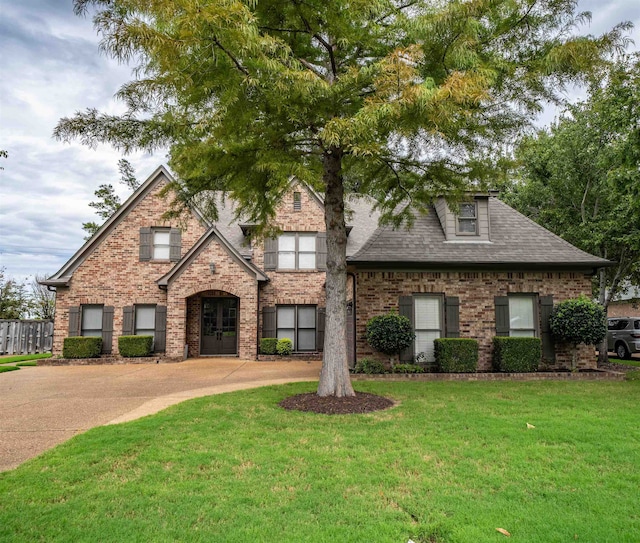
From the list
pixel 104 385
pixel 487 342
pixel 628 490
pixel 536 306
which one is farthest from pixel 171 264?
pixel 628 490

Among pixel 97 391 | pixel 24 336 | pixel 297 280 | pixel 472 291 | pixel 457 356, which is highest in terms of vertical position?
pixel 297 280

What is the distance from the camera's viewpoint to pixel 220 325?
16922 mm

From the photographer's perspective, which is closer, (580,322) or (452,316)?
(580,322)

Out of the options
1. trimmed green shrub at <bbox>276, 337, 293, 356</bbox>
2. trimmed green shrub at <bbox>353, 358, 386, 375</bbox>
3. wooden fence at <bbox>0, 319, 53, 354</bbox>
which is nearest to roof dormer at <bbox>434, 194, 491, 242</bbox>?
trimmed green shrub at <bbox>353, 358, 386, 375</bbox>

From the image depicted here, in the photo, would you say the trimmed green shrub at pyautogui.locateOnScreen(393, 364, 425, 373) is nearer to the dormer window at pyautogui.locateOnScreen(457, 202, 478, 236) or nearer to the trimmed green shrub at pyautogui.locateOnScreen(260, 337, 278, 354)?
the dormer window at pyautogui.locateOnScreen(457, 202, 478, 236)

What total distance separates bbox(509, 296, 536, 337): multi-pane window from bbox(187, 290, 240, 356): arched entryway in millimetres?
9808

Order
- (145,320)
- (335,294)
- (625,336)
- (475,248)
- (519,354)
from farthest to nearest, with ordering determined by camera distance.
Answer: (625,336), (145,320), (475,248), (519,354), (335,294)

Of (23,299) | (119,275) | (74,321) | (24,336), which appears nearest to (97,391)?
(74,321)

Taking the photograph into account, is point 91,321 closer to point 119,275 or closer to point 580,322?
point 119,275

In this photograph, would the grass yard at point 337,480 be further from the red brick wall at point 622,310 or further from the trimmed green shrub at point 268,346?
the red brick wall at point 622,310

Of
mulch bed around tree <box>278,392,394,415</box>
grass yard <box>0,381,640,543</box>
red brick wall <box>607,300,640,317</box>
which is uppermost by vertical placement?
red brick wall <box>607,300,640,317</box>

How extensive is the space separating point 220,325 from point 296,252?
4.16 meters

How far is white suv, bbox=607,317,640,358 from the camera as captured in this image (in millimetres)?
17781

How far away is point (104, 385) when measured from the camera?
10367 mm
